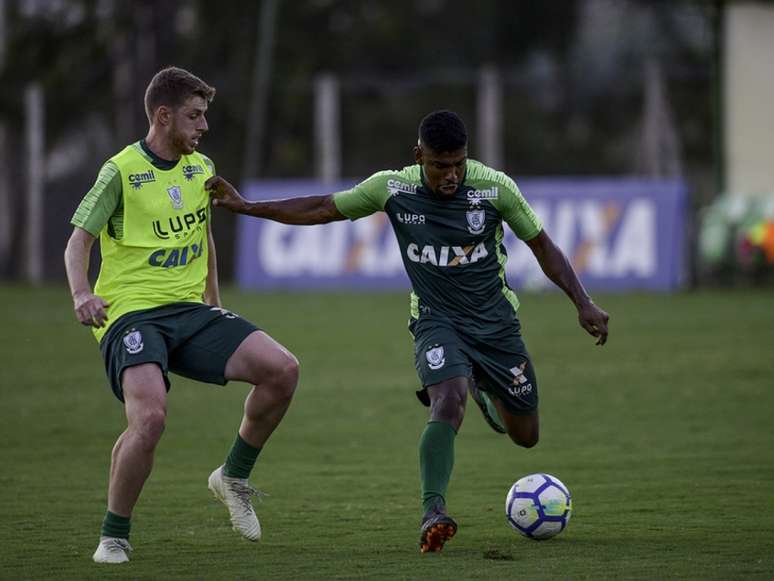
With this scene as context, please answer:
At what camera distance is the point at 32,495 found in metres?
9.24

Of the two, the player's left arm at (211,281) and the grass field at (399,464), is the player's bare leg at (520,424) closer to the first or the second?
the grass field at (399,464)

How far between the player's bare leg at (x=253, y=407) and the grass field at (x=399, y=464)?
0.66 feet

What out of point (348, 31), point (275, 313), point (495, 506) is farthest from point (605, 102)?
point (495, 506)

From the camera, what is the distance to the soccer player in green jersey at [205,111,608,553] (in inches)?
303

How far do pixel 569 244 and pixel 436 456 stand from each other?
1665cm

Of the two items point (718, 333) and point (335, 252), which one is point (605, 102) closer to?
point (335, 252)

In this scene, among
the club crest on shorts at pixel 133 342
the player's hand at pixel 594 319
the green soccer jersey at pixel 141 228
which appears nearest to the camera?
the club crest on shorts at pixel 133 342

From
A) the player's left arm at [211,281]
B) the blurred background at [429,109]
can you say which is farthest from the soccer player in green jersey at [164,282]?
the blurred background at [429,109]

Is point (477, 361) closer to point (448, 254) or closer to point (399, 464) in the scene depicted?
point (448, 254)

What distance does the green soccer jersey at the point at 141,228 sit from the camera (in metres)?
7.43

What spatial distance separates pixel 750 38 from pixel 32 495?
1902 centimetres

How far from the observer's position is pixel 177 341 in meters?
7.51

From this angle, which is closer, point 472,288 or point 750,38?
point 472,288

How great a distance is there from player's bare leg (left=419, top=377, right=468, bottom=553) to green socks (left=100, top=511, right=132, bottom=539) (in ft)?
4.36
